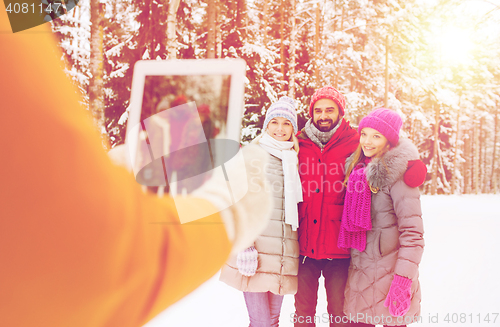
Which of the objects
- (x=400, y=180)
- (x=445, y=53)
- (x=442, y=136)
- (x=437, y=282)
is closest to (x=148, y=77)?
(x=400, y=180)

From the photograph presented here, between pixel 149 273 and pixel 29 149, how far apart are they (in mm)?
206

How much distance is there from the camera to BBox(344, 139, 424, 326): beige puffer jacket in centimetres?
171

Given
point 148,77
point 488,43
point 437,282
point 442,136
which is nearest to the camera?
point 148,77

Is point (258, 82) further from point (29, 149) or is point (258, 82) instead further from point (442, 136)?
point (442, 136)

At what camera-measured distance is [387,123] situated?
6.23ft

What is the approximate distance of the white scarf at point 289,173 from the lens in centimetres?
190

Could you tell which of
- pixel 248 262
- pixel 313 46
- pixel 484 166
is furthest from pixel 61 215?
pixel 484 166

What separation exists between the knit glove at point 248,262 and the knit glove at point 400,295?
83 cm

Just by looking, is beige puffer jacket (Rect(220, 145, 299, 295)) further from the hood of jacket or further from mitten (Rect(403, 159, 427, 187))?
mitten (Rect(403, 159, 427, 187))

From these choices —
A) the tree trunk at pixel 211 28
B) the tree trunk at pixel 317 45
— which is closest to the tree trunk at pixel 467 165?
the tree trunk at pixel 317 45

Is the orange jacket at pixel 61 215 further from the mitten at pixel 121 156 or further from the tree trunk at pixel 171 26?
the tree trunk at pixel 171 26

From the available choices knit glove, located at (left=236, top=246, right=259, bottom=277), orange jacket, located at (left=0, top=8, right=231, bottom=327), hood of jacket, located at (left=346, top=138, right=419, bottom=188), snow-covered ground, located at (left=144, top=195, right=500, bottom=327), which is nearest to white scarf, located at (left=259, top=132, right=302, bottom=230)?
knit glove, located at (left=236, top=246, right=259, bottom=277)

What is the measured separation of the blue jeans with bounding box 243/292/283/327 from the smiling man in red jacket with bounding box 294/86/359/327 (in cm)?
31

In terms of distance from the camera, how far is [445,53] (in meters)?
10.8
